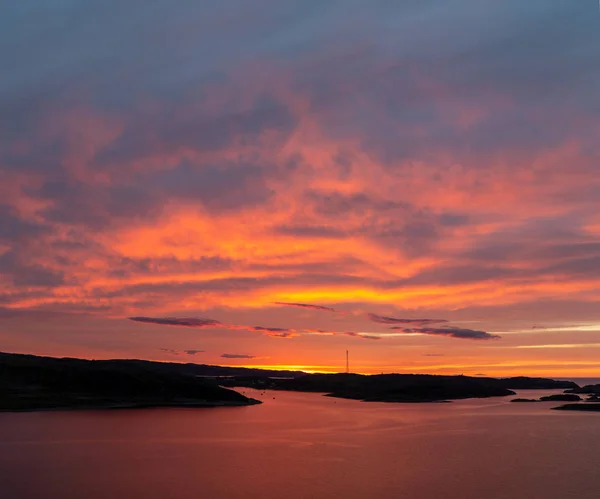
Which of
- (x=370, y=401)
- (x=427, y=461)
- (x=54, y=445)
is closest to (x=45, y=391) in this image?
(x=54, y=445)

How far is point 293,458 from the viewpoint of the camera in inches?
2355

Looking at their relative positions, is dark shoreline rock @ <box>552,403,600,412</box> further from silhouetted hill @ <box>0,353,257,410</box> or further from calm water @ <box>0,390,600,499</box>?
silhouetted hill @ <box>0,353,257,410</box>

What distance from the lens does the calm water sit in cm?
4484

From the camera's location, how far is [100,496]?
137 feet

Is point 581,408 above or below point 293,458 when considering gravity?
above

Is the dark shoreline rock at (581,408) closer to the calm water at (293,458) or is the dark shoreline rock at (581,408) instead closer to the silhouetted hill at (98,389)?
the calm water at (293,458)

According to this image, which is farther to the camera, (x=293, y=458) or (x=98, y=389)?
(x=98, y=389)

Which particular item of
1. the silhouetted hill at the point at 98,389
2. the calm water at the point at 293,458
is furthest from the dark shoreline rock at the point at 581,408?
the silhouetted hill at the point at 98,389

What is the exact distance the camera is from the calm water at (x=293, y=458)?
1766 inches

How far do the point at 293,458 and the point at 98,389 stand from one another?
86.7 meters

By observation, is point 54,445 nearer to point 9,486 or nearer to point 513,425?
point 9,486

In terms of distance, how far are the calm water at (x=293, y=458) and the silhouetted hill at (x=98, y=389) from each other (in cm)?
2037

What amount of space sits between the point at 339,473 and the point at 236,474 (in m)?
8.34

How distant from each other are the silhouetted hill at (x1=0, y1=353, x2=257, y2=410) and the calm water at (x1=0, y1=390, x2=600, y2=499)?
2037 cm
